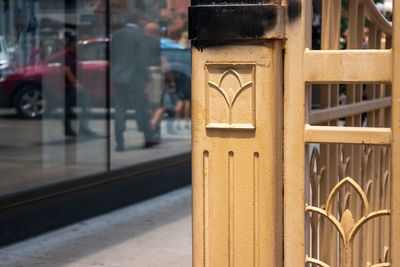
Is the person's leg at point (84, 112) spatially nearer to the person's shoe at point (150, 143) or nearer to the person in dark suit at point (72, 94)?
the person in dark suit at point (72, 94)

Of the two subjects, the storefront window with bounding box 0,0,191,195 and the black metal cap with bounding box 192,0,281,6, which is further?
the storefront window with bounding box 0,0,191,195

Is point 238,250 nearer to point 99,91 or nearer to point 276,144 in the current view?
point 276,144

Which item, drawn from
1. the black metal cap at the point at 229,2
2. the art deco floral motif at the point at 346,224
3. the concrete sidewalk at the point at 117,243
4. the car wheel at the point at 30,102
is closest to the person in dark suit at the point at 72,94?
the car wheel at the point at 30,102

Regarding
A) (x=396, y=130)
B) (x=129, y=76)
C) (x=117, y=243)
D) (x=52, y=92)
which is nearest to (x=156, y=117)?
(x=129, y=76)

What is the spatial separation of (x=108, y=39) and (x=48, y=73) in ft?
2.41

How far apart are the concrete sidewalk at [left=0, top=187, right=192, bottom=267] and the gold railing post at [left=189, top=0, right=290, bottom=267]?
3083mm

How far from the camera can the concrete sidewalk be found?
Answer: 5.53 metres

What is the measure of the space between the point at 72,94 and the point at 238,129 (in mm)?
5618

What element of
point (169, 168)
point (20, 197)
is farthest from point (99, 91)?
point (20, 197)

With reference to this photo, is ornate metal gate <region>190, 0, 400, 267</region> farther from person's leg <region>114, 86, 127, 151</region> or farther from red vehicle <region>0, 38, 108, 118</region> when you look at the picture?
person's leg <region>114, 86, 127, 151</region>

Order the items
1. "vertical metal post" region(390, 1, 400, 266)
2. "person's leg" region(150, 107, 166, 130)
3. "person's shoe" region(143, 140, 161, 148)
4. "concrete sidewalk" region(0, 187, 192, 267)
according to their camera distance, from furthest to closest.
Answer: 1. "person's leg" region(150, 107, 166, 130)
2. "person's shoe" region(143, 140, 161, 148)
3. "concrete sidewalk" region(0, 187, 192, 267)
4. "vertical metal post" region(390, 1, 400, 266)

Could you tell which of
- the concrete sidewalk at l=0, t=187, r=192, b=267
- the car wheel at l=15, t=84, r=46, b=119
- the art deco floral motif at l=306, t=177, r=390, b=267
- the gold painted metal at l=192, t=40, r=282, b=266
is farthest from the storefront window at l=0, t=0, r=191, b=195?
the art deco floral motif at l=306, t=177, r=390, b=267

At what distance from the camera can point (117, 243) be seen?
6.09 metres

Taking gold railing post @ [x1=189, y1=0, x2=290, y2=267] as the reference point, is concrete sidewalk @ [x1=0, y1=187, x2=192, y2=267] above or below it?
below
